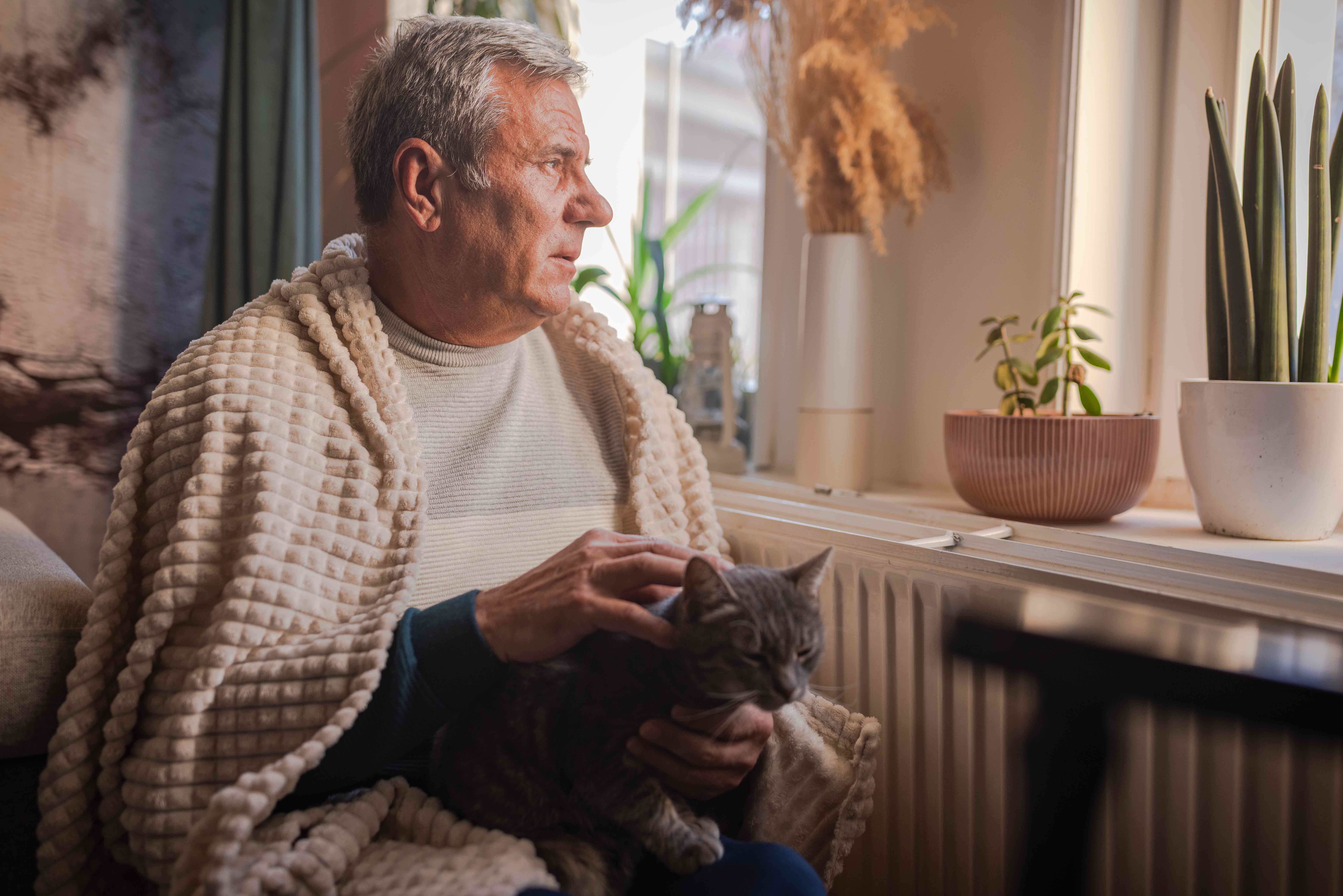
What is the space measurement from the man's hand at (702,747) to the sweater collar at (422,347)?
1.83 ft

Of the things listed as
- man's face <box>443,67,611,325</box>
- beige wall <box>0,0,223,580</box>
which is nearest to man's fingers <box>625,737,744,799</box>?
man's face <box>443,67,611,325</box>

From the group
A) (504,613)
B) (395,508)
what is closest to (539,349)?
(395,508)

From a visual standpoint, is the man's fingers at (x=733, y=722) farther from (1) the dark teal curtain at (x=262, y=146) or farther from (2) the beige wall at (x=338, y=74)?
(2) the beige wall at (x=338, y=74)

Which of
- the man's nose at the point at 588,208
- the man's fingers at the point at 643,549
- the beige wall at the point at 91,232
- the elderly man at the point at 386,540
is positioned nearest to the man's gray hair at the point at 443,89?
the elderly man at the point at 386,540

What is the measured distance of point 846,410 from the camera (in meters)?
1.52

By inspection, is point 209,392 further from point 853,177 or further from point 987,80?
point 987,80

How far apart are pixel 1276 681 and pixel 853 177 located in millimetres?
962

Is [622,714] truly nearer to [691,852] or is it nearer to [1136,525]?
[691,852]

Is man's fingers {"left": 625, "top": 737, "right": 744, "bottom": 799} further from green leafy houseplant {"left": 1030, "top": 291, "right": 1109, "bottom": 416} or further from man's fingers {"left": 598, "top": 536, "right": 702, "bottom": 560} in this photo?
green leafy houseplant {"left": 1030, "top": 291, "right": 1109, "bottom": 416}

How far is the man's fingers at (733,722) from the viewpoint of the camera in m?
0.71

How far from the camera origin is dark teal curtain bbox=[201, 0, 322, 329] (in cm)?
185

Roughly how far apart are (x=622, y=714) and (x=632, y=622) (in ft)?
0.29

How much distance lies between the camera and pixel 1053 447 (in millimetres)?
1131

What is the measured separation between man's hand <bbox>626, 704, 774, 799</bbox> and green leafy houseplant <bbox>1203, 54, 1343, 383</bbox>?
75 centimetres
